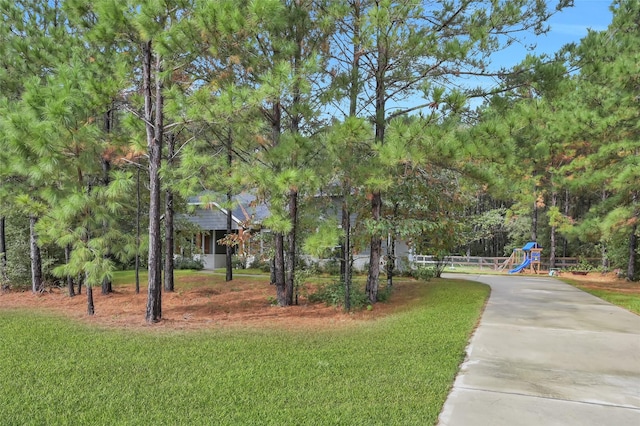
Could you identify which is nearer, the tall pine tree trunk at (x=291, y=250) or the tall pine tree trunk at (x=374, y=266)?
the tall pine tree trunk at (x=291, y=250)

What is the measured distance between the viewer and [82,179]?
26.9 feet

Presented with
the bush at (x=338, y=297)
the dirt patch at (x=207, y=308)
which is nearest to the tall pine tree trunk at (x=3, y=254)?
the dirt patch at (x=207, y=308)

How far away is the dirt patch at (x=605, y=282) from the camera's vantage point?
519 inches

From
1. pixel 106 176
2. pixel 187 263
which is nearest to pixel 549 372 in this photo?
pixel 106 176

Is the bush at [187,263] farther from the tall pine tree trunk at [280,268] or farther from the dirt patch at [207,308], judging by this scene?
the tall pine tree trunk at [280,268]

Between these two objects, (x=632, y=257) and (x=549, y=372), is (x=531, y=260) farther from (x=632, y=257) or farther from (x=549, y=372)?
(x=549, y=372)

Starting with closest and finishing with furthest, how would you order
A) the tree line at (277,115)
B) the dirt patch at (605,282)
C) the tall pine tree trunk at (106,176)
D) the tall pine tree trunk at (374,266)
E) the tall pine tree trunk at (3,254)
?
the tree line at (277,115) < the tall pine tree trunk at (106,176) < the tall pine tree trunk at (374,266) < the tall pine tree trunk at (3,254) < the dirt patch at (605,282)

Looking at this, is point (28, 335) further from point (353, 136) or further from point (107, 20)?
point (353, 136)

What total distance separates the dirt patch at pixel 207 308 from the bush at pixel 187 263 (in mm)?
7659

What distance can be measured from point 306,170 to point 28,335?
469 centimetres

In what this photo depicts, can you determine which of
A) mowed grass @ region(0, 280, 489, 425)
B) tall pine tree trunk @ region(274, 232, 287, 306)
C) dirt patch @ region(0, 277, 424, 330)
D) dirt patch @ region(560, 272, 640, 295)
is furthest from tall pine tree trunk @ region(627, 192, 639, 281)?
tall pine tree trunk @ region(274, 232, 287, 306)

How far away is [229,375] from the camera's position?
4438 millimetres

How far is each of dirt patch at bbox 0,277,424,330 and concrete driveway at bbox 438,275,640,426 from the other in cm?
252

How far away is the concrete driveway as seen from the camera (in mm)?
3570
